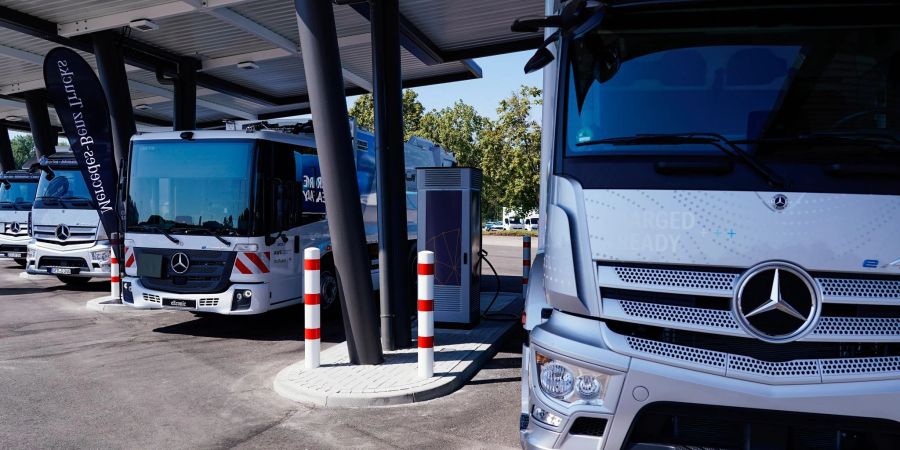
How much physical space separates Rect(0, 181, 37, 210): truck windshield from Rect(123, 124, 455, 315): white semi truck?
10.9 m

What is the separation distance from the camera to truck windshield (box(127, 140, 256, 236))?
29.1 ft

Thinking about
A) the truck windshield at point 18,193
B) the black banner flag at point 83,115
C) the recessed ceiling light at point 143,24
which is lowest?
the truck windshield at point 18,193

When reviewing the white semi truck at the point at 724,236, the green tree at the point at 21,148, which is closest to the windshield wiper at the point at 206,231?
the white semi truck at the point at 724,236

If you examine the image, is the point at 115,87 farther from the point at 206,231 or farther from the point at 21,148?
the point at 21,148

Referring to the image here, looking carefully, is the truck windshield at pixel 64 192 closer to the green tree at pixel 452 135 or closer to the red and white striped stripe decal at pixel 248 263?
the red and white striped stripe decal at pixel 248 263

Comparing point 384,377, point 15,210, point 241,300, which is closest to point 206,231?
point 241,300

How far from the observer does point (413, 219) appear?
44.6ft

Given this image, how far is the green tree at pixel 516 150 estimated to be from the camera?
45312 mm

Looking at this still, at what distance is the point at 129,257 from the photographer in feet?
30.6

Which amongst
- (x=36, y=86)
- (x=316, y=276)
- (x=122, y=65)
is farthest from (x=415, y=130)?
(x=316, y=276)

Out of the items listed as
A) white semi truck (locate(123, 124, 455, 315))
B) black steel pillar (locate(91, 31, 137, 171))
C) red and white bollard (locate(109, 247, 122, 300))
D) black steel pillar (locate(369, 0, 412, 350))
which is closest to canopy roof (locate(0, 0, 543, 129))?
black steel pillar (locate(91, 31, 137, 171))

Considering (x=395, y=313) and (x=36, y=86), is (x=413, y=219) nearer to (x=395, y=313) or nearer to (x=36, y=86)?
(x=395, y=313)

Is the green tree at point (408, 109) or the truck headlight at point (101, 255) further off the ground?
the green tree at point (408, 109)

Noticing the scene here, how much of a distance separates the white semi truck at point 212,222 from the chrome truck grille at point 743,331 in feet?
21.5
